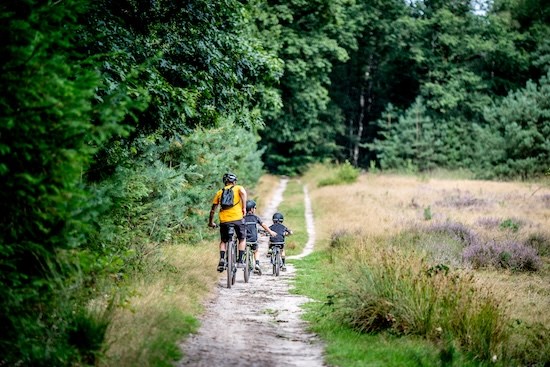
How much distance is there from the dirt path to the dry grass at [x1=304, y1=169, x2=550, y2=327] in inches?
144

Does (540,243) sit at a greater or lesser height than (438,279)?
lesser

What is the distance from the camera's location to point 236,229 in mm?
12000

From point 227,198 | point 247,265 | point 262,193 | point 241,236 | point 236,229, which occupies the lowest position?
point 262,193

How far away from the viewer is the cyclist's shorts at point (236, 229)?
11.7 m

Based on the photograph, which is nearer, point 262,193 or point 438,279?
point 438,279

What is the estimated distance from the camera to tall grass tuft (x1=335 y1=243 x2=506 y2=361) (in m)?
7.80

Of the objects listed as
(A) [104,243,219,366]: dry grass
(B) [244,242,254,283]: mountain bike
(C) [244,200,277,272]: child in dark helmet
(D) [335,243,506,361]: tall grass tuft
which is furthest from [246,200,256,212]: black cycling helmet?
(D) [335,243,506,361]: tall grass tuft

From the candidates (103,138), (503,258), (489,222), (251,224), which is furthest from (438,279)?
(489,222)

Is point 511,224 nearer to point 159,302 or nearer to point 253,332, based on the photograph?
point 253,332

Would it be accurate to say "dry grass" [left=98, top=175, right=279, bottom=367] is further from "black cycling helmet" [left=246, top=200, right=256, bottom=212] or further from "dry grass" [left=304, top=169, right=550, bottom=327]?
"dry grass" [left=304, top=169, right=550, bottom=327]

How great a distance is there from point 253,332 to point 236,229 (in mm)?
4009

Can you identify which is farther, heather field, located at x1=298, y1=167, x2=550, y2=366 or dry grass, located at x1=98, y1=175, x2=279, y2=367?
heather field, located at x1=298, y1=167, x2=550, y2=366

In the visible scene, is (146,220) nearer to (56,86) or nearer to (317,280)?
(317,280)

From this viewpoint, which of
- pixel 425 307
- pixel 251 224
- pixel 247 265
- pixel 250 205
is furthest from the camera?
pixel 251 224
